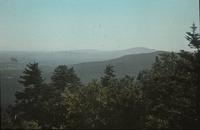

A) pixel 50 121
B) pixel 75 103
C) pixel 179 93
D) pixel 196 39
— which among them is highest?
pixel 196 39

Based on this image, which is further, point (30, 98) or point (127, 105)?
point (30, 98)

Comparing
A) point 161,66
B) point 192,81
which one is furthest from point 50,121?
point 161,66

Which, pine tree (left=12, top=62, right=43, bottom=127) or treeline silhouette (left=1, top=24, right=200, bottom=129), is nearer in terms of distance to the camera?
treeline silhouette (left=1, top=24, right=200, bottom=129)

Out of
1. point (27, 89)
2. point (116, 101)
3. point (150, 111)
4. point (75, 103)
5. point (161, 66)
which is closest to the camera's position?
point (150, 111)

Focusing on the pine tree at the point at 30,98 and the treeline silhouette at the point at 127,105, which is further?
the pine tree at the point at 30,98

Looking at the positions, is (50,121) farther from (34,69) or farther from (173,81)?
(173,81)

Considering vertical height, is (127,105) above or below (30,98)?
above

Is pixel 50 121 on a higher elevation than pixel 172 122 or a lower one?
lower

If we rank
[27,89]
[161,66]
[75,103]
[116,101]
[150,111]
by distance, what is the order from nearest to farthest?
[150,111], [116,101], [75,103], [27,89], [161,66]
